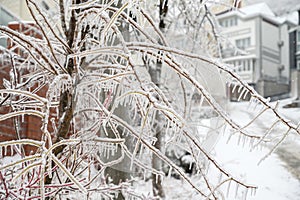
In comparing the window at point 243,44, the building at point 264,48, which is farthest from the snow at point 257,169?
the window at point 243,44

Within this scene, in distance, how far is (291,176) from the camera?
1139mm

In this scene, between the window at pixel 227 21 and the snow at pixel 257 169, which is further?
the window at pixel 227 21

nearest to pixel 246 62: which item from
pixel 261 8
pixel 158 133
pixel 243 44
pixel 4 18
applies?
pixel 261 8

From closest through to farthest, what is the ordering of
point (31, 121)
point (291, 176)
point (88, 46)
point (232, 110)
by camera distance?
point (88, 46) < point (291, 176) < point (232, 110) < point (31, 121)

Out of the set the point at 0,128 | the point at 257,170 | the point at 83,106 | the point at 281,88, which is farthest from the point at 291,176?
the point at 0,128

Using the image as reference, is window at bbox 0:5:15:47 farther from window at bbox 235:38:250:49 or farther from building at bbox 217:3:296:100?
window at bbox 235:38:250:49

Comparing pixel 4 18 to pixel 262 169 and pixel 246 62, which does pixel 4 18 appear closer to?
pixel 246 62

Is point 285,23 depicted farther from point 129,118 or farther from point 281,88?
point 129,118

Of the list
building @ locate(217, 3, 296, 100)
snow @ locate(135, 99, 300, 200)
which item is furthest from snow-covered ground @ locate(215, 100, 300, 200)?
building @ locate(217, 3, 296, 100)

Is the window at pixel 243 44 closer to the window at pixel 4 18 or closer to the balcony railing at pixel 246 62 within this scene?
the balcony railing at pixel 246 62

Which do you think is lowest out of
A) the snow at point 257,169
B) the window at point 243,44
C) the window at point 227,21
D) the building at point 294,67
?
the snow at point 257,169

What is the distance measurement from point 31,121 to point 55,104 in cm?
116

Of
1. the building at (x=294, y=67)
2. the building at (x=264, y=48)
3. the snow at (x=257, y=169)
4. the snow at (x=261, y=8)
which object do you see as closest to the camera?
the snow at (x=257, y=169)

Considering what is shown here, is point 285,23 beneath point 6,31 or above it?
above
